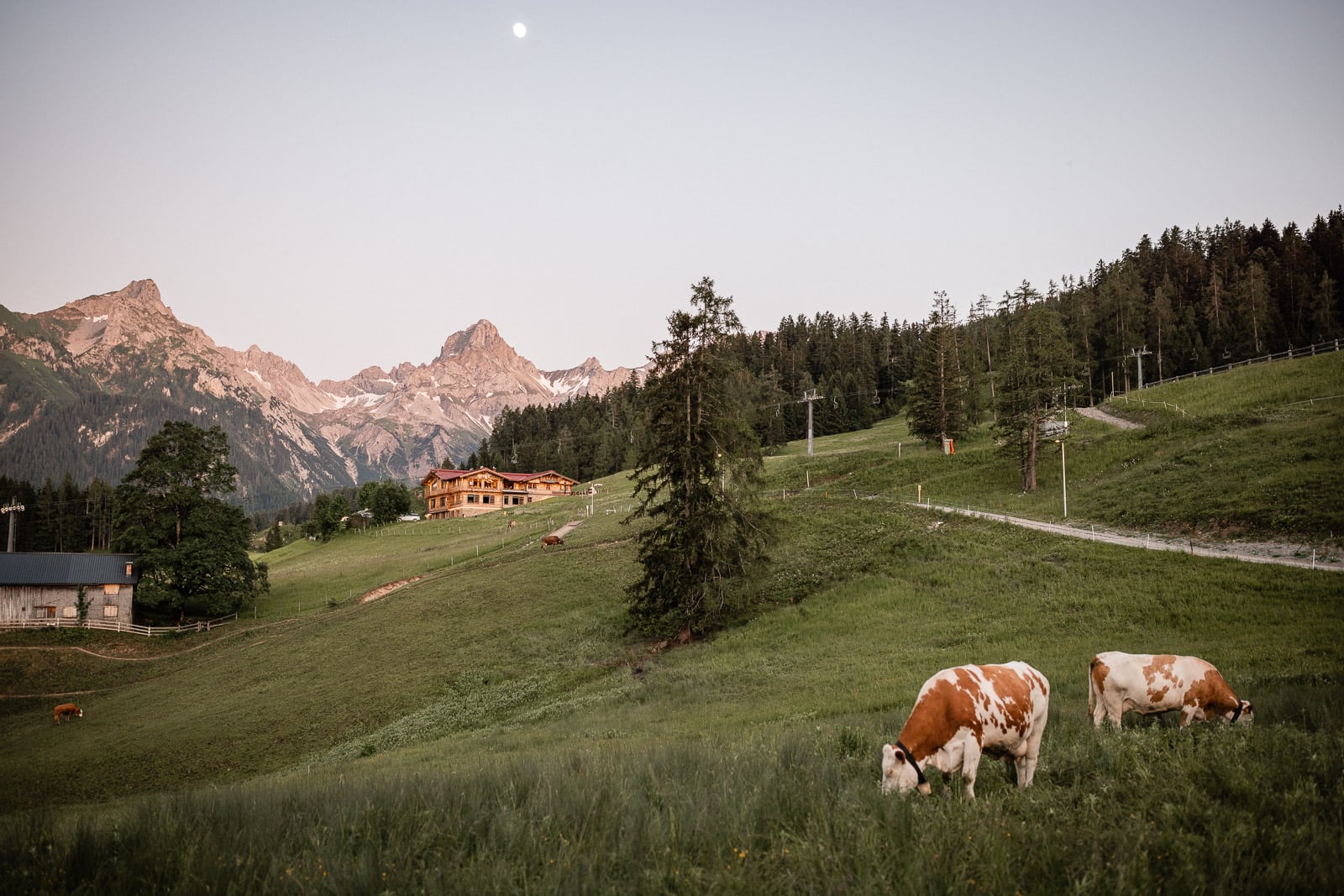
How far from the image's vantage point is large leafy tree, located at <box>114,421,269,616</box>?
50.5 meters

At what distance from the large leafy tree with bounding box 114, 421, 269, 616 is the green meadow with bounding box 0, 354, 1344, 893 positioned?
470cm

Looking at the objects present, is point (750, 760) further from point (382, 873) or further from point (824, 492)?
point (824, 492)

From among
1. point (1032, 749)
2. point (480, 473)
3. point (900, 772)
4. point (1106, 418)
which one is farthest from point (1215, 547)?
point (480, 473)

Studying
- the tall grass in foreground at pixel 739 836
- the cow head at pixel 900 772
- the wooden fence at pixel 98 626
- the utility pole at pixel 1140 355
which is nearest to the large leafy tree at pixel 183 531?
the wooden fence at pixel 98 626

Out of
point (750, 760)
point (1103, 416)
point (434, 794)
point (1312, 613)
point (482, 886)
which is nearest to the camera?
point (482, 886)

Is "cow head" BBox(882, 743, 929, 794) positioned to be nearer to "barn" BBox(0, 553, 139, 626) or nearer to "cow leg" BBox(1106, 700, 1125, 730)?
"cow leg" BBox(1106, 700, 1125, 730)

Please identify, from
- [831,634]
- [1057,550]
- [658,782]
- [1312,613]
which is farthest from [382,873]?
[1057,550]

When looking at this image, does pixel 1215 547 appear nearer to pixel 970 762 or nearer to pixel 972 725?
pixel 972 725

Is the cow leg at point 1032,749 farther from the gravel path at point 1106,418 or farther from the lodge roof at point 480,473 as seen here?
the lodge roof at point 480,473

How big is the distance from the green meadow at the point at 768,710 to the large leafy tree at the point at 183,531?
4.70 m

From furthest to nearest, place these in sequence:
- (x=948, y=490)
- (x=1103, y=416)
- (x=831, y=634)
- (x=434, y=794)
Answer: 1. (x=1103, y=416)
2. (x=948, y=490)
3. (x=831, y=634)
4. (x=434, y=794)

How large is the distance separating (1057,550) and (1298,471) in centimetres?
1496

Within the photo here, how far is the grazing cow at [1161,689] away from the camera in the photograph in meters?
10.2

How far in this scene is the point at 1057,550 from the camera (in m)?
32.7
